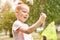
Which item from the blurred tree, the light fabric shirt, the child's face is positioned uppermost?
the blurred tree

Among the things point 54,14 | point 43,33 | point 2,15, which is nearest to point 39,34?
point 43,33

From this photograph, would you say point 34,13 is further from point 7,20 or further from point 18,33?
point 18,33

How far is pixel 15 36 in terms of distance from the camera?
615 millimetres

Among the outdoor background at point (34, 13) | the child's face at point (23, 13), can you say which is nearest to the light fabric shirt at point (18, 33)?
the child's face at point (23, 13)

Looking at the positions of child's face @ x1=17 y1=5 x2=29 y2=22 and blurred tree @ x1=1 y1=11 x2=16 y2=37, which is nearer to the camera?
child's face @ x1=17 y1=5 x2=29 y2=22

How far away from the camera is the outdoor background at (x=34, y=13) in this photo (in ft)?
3.47

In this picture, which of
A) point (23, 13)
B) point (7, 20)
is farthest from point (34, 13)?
point (23, 13)

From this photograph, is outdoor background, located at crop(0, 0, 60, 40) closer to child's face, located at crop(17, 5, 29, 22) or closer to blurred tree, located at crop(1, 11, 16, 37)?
blurred tree, located at crop(1, 11, 16, 37)

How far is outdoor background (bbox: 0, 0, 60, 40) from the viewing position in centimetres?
106

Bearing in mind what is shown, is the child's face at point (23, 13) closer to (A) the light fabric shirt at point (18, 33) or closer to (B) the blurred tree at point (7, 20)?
(A) the light fabric shirt at point (18, 33)

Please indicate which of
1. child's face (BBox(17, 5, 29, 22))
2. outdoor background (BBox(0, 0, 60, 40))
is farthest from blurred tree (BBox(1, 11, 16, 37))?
child's face (BBox(17, 5, 29, 22))

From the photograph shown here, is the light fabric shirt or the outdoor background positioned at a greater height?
the outdoor background

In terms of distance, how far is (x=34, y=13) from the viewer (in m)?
1.07

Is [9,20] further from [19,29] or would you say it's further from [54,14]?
[19,29]
